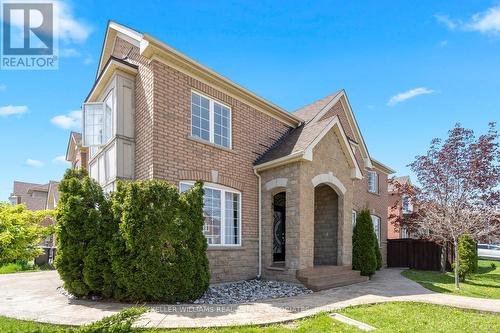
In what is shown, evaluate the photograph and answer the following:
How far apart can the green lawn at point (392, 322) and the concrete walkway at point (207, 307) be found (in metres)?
0.28

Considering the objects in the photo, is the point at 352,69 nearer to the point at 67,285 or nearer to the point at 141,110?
the point at 141,110

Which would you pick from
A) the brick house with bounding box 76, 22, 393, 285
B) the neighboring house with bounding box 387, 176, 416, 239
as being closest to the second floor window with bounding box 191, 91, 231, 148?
the brick house with bounding box 76, 22, 393, 285

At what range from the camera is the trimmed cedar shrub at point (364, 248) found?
12.9 metres

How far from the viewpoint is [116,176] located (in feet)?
32.3

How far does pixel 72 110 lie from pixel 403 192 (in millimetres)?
17379

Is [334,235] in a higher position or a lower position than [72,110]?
lower

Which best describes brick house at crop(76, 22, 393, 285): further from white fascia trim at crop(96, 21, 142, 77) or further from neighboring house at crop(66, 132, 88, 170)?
neighboring house at crop(66, 132, 88, 170)

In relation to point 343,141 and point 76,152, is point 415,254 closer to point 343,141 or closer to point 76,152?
point 343,141

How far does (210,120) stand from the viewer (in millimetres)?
10930

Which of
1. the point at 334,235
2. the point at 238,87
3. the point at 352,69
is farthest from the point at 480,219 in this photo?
the point at 238,87

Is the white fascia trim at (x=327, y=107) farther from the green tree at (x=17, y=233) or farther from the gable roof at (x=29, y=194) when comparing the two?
the gable roof at (x=29, y=194)

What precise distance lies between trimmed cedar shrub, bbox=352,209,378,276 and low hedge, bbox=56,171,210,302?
7.21m

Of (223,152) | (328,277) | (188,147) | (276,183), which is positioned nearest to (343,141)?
(276,183)

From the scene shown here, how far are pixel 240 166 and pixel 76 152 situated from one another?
47.7ft
